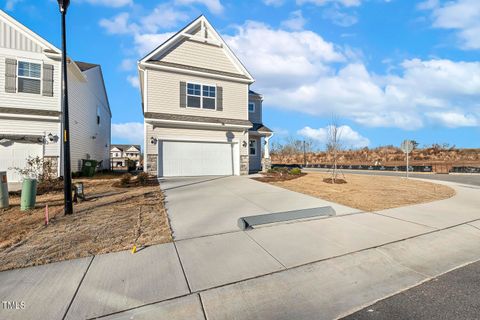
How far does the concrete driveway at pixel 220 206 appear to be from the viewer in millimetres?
4922

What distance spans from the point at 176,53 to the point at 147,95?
327 centimetres

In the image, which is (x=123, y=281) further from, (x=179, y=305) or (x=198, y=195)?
(x=198, y=195)

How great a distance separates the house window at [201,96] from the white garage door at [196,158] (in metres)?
2.38

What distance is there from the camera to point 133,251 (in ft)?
12.1

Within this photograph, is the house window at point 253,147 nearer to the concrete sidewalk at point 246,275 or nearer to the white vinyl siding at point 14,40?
the white vinyl siding at point 14,40

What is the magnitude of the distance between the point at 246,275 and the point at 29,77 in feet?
49.9

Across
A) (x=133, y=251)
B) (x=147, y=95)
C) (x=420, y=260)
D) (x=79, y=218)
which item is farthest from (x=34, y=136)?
(x=420, y=260)

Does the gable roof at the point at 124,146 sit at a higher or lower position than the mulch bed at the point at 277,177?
higher

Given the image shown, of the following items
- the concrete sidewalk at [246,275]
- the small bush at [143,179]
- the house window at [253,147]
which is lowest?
the concrete sidewalk at [246,275]

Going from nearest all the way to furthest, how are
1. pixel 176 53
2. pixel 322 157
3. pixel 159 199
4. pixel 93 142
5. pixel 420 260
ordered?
1. pixel 420 260
2. pixel 159 199
3. pixel 176 53
4. pixel 93 142
5. pixel 322 157

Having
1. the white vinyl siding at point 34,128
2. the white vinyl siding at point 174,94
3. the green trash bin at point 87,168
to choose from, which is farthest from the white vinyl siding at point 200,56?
the green trash bin at point 87,168

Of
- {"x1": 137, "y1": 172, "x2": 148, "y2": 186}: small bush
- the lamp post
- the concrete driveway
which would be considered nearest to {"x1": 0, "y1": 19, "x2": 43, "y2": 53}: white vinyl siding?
{"x1": 137, "y1": 172, "x2": 148, "y2": 186}: small bush

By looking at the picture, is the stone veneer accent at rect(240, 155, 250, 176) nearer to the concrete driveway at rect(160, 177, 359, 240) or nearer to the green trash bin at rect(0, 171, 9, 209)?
the concrete driveway at rect(160, 177, 359, 240)

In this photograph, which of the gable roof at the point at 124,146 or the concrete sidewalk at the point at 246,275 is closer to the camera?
the concrete sidewalk at the point at 246,275
